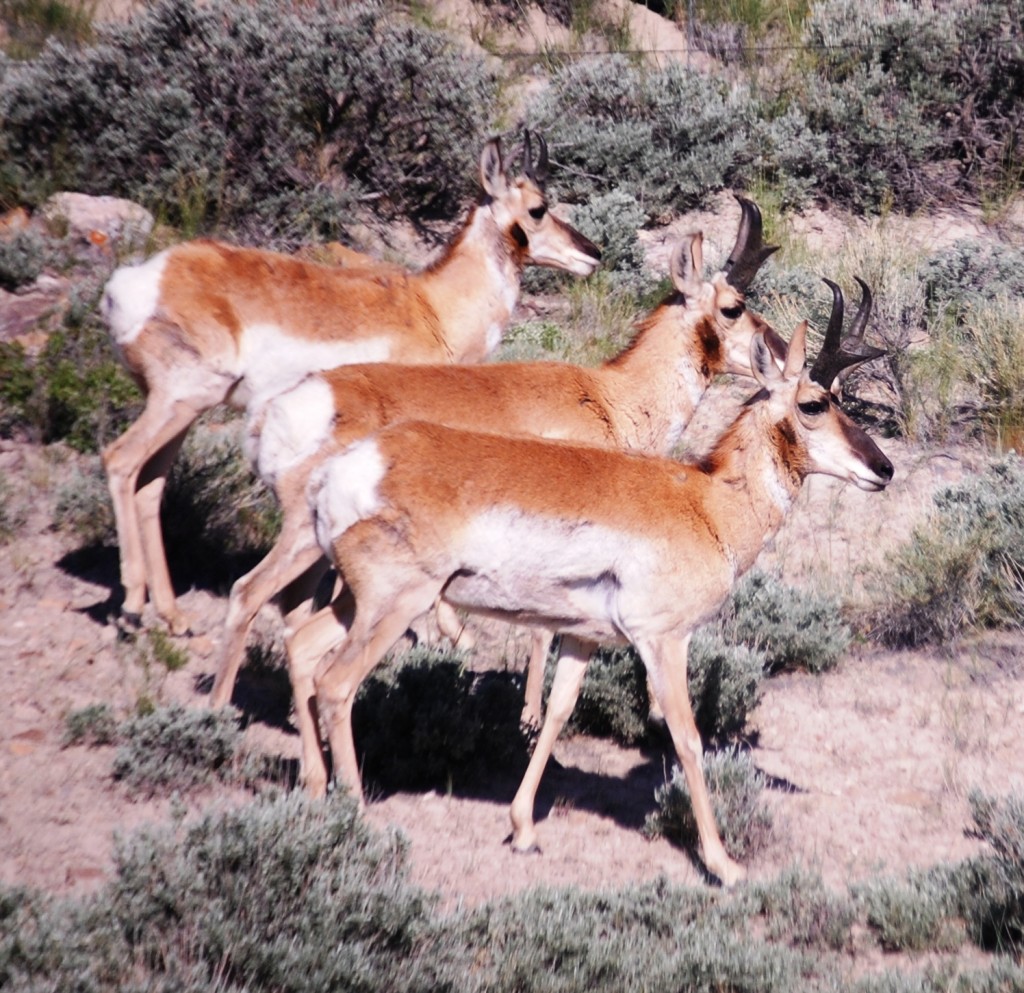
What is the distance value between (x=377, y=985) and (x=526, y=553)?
175 cm

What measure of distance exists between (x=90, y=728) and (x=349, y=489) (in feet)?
5.41

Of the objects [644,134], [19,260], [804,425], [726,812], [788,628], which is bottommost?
[19,260]

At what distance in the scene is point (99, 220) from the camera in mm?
10352

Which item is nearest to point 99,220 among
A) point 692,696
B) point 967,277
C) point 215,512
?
point 215,512

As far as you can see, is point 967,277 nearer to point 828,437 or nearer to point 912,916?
point 828,437

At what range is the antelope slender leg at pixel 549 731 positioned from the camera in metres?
5.47

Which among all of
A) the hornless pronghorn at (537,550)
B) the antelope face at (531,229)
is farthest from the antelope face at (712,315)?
the hornless pronghorn at (537,550)

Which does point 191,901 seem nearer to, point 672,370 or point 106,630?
point 106,630

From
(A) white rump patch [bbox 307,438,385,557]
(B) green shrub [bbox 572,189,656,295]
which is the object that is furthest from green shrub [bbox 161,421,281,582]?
(B) green shrub [bbox 572,189,656,295]

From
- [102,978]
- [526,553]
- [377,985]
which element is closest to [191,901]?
[102,978]

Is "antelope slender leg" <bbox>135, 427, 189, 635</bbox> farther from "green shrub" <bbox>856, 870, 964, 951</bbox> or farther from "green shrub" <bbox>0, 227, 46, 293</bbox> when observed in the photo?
"green shrub" <bbox>856, 870, 964, 951</bbox>

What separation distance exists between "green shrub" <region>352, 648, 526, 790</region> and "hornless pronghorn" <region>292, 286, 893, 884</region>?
0.65 m

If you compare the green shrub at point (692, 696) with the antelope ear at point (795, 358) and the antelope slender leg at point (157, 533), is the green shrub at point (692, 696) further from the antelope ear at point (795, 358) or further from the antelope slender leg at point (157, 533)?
the antelope slender leg at point (157, 533)

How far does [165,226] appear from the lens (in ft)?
35.2
